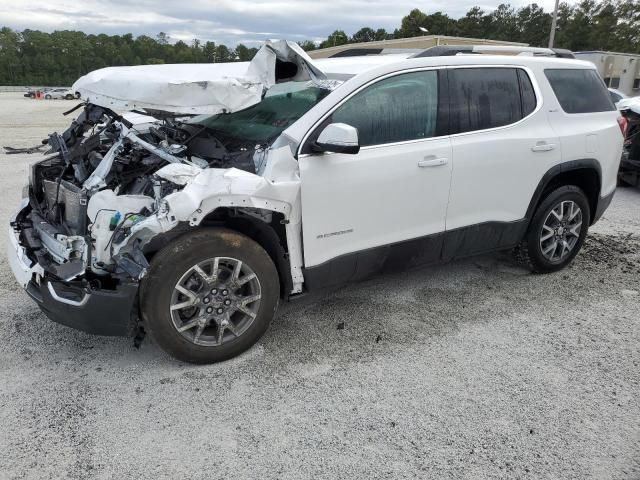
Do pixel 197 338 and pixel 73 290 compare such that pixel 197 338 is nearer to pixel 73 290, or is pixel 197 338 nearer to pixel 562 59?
pixel 73 290

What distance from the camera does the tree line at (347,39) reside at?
48.1 meters

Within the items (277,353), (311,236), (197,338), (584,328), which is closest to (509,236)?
(584,328)

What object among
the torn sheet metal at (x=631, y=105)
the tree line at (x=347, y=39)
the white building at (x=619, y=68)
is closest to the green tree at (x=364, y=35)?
the tree line at (x=347, y=39)

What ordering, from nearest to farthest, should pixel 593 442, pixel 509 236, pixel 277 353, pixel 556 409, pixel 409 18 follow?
pixel 593 442, pixel 556 409, pixel 277 353, pixel 509 236, pixel 409 18

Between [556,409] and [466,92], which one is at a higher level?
[466,92]

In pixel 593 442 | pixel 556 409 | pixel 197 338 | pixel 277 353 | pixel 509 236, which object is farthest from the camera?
pixel 509 236

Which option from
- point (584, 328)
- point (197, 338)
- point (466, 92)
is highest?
point (466, 92)

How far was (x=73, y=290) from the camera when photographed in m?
3.11

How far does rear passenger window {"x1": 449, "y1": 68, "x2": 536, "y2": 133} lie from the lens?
402 centimetres

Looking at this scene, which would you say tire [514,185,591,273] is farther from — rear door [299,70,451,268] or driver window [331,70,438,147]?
driver window [331,70,438,147]

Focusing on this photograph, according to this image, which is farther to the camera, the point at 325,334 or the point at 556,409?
the point at 325,334

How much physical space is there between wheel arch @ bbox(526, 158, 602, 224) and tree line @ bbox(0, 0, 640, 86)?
9289 mm

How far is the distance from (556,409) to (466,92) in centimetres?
236

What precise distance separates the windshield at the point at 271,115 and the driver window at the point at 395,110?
270mm
